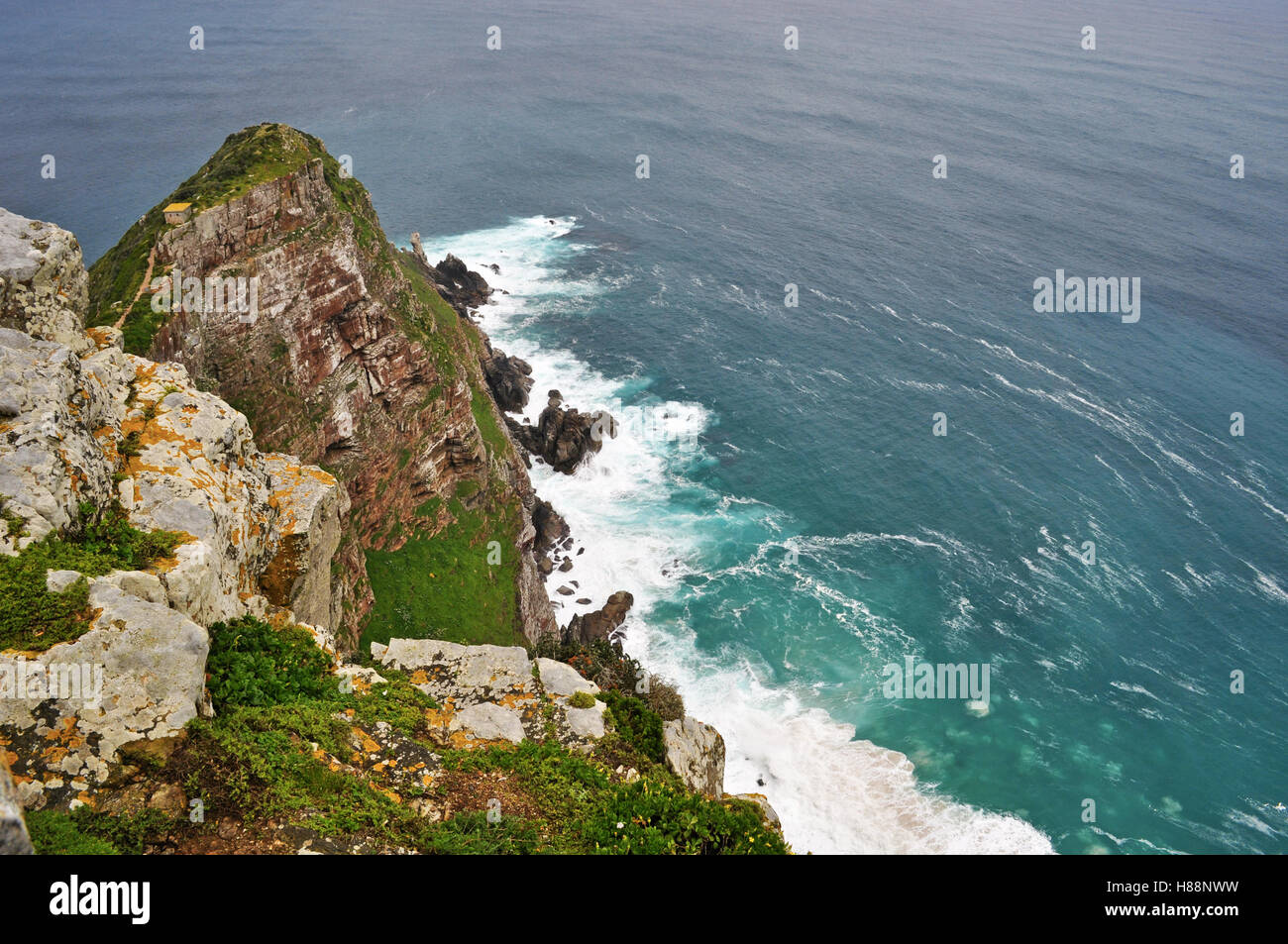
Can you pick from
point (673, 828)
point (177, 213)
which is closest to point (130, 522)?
point (673, 828)

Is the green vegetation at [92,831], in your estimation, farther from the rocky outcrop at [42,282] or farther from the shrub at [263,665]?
the rocky outcrop at [42,282]

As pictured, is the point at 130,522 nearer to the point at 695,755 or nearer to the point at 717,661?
the point at 695,755

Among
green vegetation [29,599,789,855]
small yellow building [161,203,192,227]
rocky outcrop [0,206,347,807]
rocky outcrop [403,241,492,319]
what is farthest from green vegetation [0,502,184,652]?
rocky outcrop [403,241,492,319]

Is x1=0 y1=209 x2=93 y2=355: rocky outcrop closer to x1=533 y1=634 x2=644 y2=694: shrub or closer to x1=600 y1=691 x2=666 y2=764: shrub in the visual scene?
x1=600 y1=691 x2=666 y2=764: shrub

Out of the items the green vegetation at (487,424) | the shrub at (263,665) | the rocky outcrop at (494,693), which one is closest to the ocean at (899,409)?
the green vegetation at (487,424)

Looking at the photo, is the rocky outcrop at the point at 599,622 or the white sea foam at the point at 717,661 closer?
the white sea foam at the point at 717,661

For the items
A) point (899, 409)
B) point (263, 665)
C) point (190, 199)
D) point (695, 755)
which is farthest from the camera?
point (899, 409)
